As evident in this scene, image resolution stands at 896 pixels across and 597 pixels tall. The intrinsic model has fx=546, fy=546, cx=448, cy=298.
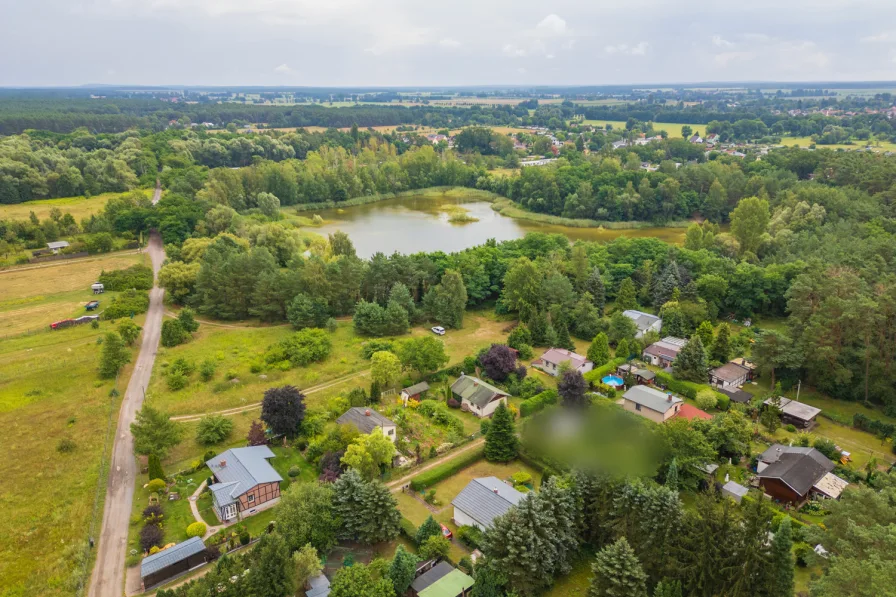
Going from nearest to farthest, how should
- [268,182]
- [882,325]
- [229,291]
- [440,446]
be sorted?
[440,446] → [882,325] → [229,291] → [268,182]

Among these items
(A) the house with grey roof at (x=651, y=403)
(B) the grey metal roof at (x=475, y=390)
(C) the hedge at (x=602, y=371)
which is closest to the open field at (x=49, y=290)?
(B) the grey metal roof at (x=475, y=390)

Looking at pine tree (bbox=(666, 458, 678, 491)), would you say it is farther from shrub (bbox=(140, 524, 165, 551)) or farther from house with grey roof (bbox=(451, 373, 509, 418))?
shrub (bbox=(140, 524, 165, 551))

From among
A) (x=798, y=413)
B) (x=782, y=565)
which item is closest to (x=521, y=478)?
(x=782, y=565)

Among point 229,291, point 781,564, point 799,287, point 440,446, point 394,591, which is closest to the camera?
point 781,564

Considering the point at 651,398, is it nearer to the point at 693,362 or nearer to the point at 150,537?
the point at 693,362

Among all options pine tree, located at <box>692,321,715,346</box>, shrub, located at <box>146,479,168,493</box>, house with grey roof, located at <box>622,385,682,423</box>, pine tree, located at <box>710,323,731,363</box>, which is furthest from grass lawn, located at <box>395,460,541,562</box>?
pine tree, located at <box>692,321,715,346</box>

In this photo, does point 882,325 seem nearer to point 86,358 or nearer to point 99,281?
point 86,358

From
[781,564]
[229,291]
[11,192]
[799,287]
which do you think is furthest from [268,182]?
[781,564]

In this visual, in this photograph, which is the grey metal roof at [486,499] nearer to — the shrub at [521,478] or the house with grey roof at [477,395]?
the shrub at [521,478]
